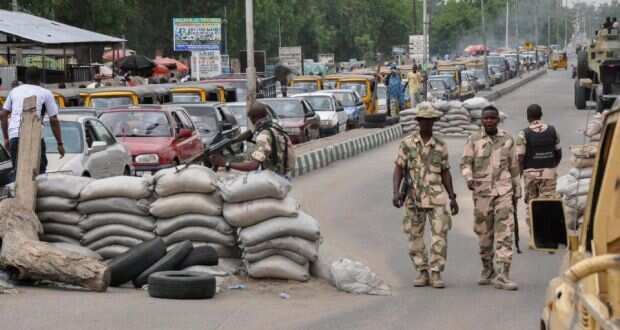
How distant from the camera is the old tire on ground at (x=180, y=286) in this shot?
1094cm

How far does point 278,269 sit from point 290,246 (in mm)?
236

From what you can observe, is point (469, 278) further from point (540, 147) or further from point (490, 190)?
point (540, 147)

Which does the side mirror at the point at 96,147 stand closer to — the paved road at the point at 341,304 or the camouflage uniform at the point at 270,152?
the paved road at the point at 341,304

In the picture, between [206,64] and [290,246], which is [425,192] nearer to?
[290,246]

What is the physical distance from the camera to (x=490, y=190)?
11.9m

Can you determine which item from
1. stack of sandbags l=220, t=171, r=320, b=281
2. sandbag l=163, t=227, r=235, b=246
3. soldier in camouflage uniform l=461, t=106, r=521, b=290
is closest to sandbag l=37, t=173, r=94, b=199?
sandbag l=163, t=227, r=235, b=246

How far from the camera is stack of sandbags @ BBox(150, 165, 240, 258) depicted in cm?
1224

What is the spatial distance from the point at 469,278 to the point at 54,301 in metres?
4.18

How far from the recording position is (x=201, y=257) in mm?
11992

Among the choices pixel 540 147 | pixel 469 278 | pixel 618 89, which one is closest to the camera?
pixel 469 278

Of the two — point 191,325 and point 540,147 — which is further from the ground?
point 540,147

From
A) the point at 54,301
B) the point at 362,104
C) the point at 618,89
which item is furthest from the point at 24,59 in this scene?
the point at 54,301

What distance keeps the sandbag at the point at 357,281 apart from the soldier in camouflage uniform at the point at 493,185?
1.03 m

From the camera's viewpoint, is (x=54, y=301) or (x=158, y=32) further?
(x=158, y=32)
